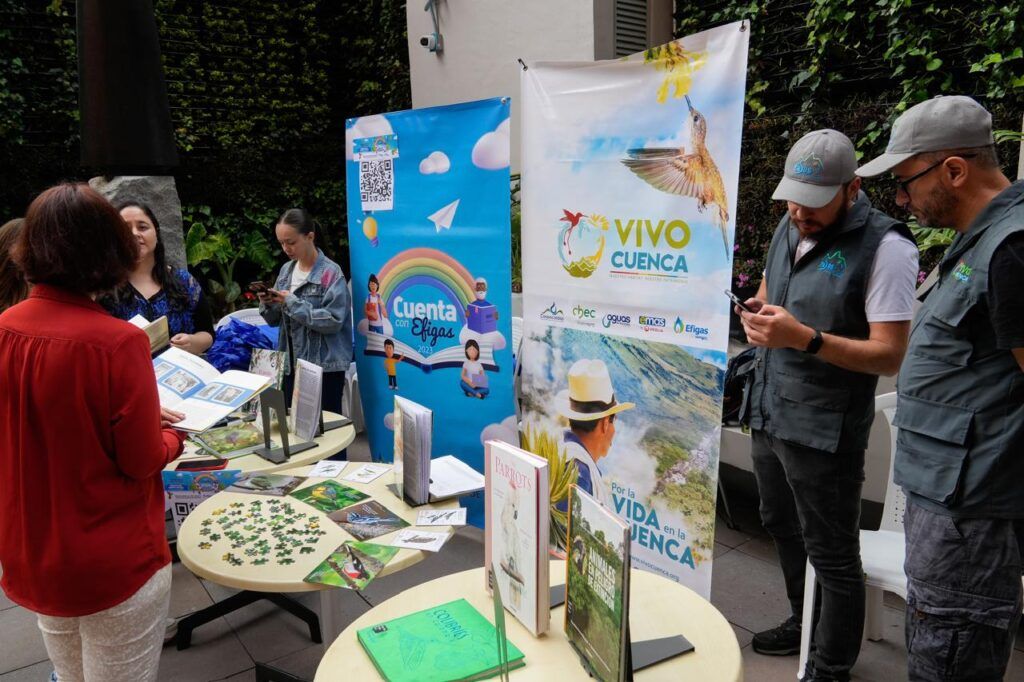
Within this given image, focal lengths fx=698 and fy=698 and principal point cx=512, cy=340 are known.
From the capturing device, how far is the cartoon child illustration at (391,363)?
3.40 meters

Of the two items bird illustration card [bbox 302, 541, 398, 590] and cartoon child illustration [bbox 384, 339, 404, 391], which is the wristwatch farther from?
cartoon child illustration [bbox 384, 339, 404, 391]

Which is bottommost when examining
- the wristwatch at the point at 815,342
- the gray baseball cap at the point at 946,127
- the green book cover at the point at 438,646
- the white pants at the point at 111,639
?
the white pants at the point at 111,639

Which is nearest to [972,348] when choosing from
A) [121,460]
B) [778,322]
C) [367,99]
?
[778,322]

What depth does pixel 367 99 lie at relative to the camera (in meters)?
7.93

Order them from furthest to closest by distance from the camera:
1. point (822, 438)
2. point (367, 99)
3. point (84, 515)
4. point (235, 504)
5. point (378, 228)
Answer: point (367, 99) < point (378, 228) < point (235, 504) < point (822, 438) < point (84, 515)

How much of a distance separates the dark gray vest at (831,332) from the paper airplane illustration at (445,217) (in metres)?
1.48

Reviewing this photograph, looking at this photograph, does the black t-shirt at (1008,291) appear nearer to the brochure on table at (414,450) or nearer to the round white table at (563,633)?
the round white table at (563,633)

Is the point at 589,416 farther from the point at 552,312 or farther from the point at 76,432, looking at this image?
the point at 76,432

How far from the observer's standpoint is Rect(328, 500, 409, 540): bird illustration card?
1883mm

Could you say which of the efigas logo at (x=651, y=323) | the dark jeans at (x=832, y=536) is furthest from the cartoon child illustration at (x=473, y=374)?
the dark jeans at (x=832, y=536)

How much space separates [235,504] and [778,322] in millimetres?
1652

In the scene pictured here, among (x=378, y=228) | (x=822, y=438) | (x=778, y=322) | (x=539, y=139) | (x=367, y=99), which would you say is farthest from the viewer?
(x=367, y=99)

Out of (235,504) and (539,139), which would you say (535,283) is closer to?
(539,139)

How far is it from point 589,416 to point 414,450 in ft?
2.70
